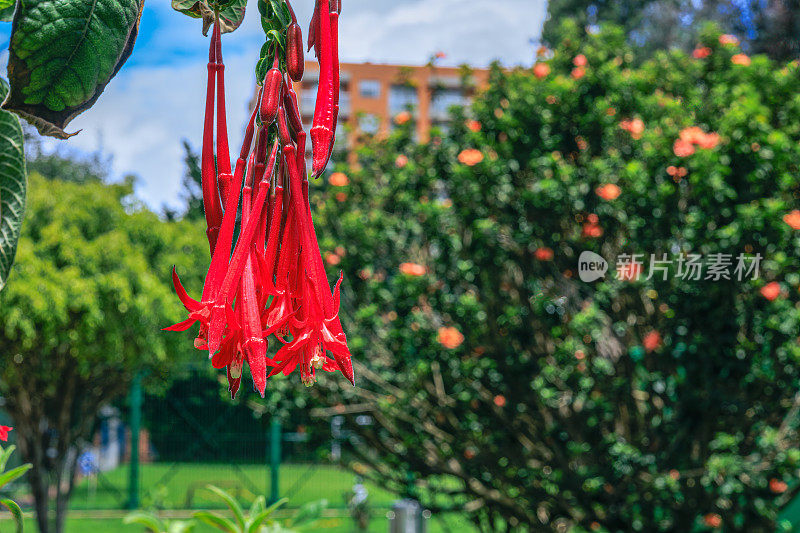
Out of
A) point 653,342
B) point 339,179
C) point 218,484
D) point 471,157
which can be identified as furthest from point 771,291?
point 218,484

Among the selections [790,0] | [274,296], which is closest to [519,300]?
[274,296]

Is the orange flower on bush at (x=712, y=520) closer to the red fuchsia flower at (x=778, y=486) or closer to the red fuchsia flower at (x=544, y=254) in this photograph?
the red fuchsia flower at (x=778, y=486)

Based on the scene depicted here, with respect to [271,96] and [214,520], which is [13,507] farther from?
[214,520]

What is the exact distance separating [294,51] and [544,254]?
119 inches

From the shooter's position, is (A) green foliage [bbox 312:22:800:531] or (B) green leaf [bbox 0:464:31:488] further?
(A) green foliage [bbox 312:22:800:531]

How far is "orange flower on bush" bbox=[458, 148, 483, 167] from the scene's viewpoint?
344 cm

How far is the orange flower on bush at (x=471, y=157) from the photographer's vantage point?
11.3 feet

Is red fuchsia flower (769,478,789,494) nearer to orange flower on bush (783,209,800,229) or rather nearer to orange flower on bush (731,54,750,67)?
orange flower on bush (783,209,800,229)

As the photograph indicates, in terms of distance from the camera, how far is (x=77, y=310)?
5.09m

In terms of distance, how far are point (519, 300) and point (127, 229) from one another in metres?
3.58

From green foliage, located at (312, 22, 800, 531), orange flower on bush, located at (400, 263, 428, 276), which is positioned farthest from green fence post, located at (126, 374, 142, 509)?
orange flower on bush, located at (400, 263, 428, 276)

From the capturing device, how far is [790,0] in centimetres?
914

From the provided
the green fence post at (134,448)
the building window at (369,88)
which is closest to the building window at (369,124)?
the green fence post at (134,448)

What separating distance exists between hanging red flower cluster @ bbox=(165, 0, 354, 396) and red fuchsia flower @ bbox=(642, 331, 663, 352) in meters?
2.96
